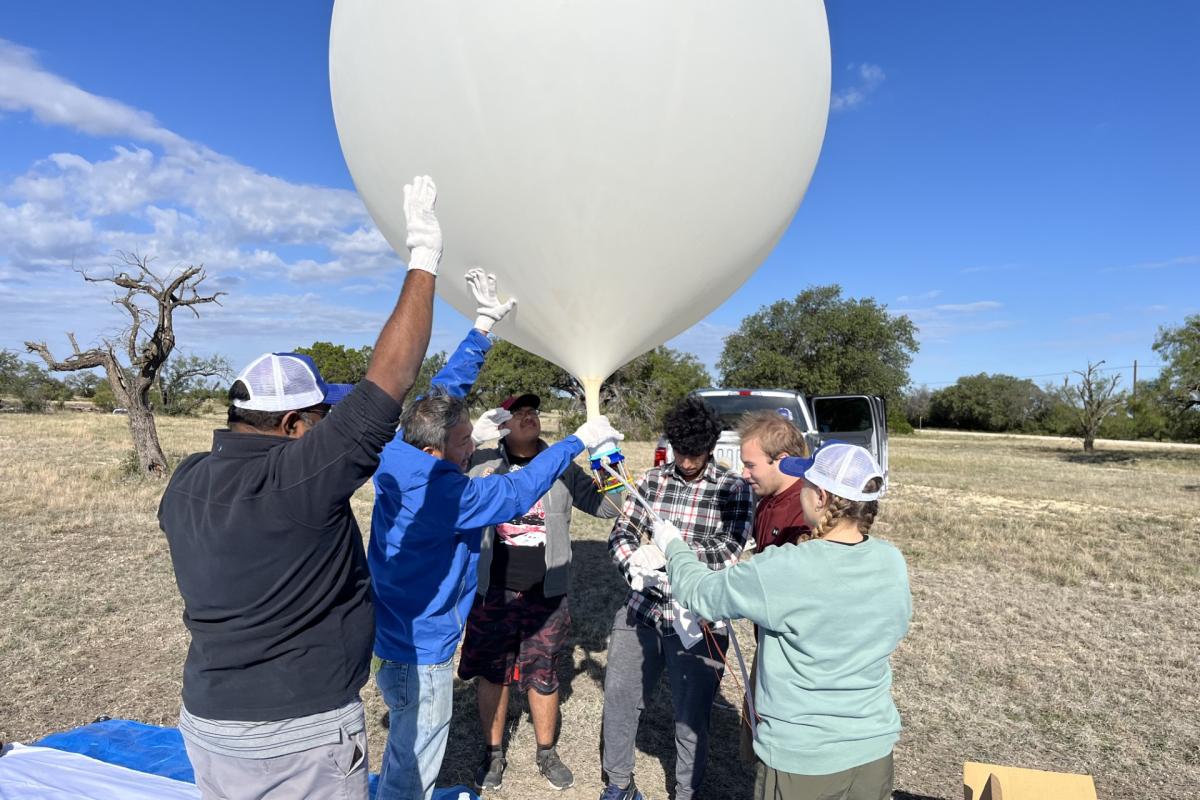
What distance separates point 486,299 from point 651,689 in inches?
68.8

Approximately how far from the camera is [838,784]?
67.2 inches

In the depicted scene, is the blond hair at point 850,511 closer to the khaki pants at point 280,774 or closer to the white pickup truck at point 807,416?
the khaki pants at point 280,774

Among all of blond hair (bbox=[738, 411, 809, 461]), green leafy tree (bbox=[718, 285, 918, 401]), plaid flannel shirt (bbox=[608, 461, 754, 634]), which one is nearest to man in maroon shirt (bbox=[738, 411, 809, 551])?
blond hair (bbox=[738, 411, 809, 461])

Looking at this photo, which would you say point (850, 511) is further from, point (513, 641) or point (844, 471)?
point (513, 641)

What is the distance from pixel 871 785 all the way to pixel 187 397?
3547 cm

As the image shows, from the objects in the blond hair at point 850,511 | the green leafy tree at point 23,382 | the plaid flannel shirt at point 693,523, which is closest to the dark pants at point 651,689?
the plaid flannel shirt at point 693,523

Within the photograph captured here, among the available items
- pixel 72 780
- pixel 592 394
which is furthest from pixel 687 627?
pixel 72 780

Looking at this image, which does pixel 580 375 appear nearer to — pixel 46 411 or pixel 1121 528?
pixel 1121 528

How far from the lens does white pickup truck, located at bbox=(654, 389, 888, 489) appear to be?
7.06 metres

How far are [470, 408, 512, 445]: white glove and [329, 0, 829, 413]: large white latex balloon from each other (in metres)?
0.62

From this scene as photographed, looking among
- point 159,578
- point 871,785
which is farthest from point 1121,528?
point 159,578

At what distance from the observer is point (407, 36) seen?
77.0 inches

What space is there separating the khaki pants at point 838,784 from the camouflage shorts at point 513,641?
1.50 m

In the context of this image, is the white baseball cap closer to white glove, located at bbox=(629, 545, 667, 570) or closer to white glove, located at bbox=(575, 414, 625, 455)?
white glove, located at bbox=(575, 414, 625, 455)
